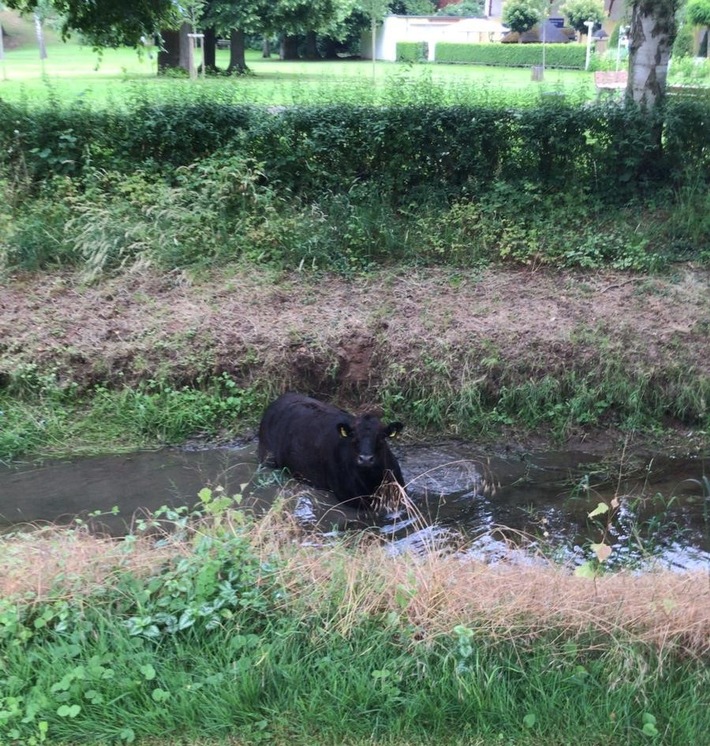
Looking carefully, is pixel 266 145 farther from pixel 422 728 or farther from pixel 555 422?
pixel 422 728

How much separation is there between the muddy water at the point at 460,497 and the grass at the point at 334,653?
5.25 feet

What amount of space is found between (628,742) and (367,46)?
211ft

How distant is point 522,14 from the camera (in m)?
65.2

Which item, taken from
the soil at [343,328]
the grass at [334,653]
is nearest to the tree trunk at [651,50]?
the soil at [343,328]

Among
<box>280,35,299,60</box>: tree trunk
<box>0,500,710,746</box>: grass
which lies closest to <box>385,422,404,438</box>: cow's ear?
<box>0,500,710,746</box>: grass

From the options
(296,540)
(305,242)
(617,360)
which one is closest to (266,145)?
(305,242)

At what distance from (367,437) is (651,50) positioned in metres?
8.53

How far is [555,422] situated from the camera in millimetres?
8305

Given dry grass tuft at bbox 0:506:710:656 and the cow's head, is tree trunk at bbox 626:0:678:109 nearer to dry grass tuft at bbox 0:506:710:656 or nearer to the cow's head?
the cow's head

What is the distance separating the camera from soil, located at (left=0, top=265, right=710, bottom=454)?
28.5ft

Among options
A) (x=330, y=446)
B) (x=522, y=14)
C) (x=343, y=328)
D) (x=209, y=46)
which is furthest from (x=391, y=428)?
(x=522, y=14)

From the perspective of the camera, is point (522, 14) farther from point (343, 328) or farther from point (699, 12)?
point (343, 328)

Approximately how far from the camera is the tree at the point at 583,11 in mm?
62719

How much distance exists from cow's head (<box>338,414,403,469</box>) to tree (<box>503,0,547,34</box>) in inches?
2553
